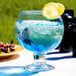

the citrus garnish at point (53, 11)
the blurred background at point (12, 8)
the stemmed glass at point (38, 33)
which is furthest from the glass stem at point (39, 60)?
the blurred background at point (12, 8)

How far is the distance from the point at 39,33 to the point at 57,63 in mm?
257

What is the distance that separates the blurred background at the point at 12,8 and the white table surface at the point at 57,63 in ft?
10.6

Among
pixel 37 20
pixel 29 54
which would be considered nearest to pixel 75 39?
pixel 29 54

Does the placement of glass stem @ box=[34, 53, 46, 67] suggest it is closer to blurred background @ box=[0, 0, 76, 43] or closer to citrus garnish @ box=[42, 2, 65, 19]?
citrus garnish @ box=[42, 2, 65, 19]

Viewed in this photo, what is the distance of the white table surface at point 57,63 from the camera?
37.2 inches

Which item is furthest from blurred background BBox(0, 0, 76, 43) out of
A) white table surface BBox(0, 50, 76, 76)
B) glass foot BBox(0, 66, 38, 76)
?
glass foot BBox(0, 66, 38, 76)

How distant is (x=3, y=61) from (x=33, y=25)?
33 centimetres

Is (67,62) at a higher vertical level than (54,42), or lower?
lower

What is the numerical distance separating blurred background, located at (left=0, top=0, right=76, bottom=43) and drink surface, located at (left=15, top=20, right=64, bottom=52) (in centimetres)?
A: 350

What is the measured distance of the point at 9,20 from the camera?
4.71 m

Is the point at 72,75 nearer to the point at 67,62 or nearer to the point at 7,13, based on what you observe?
the point at 67,62

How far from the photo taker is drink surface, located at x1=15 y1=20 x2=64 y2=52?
955 millimetres

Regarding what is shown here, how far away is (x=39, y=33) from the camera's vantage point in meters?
0.96

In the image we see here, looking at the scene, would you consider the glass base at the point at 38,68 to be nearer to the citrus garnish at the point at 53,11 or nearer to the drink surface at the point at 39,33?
the drink surface at the point at 39,33
